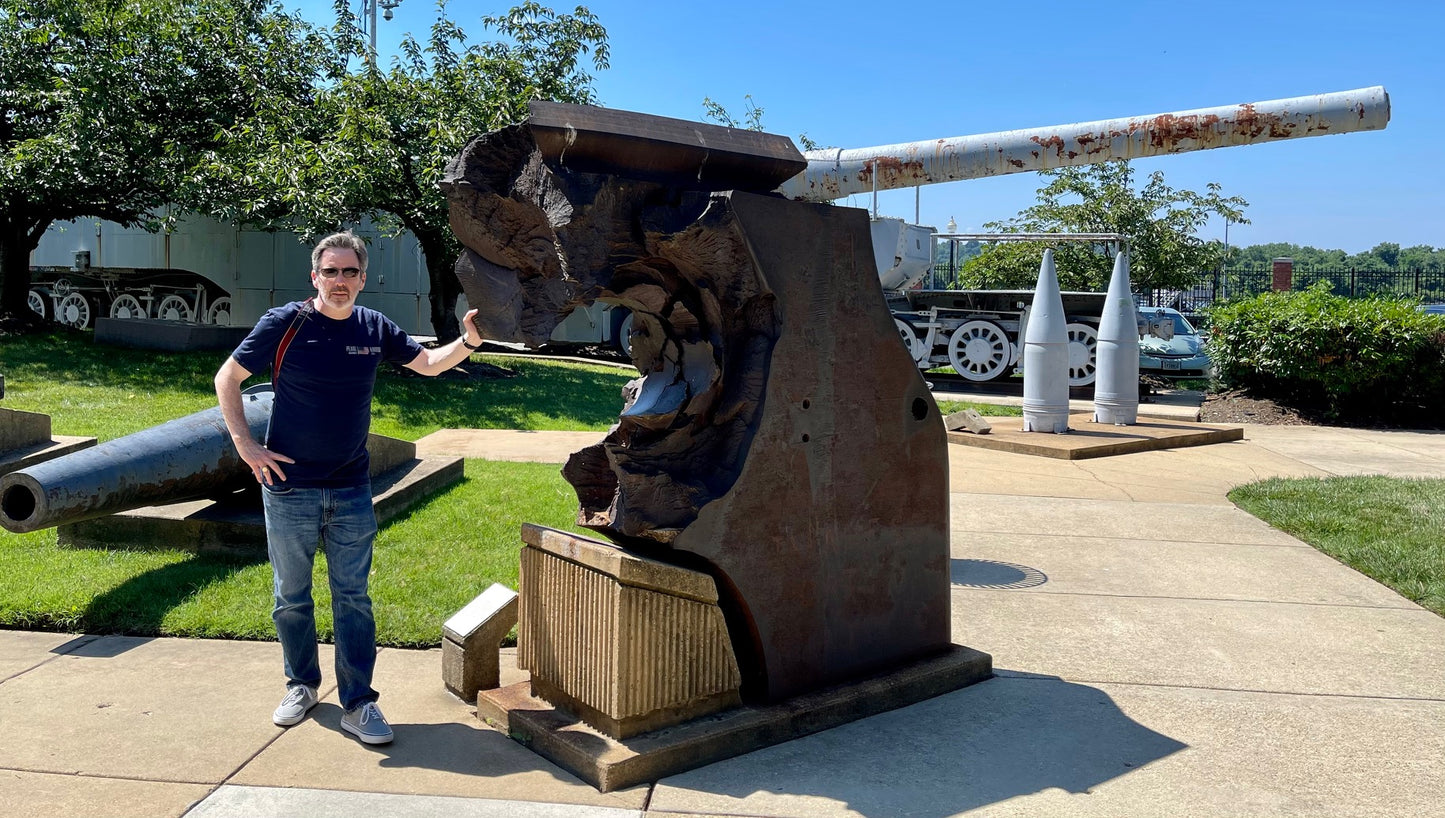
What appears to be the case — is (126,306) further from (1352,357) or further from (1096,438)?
(1352,357)

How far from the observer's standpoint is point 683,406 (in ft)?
11.2

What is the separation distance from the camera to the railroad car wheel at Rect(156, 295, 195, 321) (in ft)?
70.9

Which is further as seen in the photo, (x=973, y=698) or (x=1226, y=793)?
(x=973, y=698)

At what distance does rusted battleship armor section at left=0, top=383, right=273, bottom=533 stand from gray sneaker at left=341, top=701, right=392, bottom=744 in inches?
87.4

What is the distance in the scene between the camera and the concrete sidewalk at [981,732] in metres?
2.93

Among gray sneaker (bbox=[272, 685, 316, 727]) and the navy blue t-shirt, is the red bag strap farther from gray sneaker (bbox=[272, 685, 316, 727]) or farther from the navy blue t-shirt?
gray sneaker (bbox=[272, 685, 316, 727])

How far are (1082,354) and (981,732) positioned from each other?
15615mm

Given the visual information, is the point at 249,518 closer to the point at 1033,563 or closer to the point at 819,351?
the point at 819,351

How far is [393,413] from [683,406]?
8.53 m

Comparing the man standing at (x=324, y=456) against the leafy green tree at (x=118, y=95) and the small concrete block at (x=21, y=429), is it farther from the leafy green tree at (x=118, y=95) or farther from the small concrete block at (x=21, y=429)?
the leafy green tree at (x=118, y=95)

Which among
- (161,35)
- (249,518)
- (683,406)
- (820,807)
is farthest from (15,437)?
(161,35)

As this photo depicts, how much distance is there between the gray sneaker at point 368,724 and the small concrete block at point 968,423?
866 centimetres

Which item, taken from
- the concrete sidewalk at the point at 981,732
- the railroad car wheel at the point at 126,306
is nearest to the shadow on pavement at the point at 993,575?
the concrete sidewalk at the point at 981,732

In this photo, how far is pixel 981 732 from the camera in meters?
3.45
